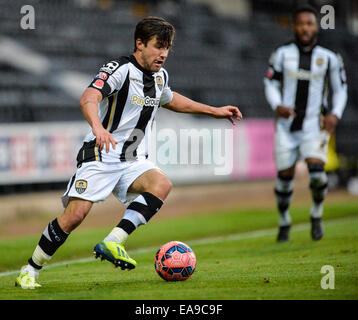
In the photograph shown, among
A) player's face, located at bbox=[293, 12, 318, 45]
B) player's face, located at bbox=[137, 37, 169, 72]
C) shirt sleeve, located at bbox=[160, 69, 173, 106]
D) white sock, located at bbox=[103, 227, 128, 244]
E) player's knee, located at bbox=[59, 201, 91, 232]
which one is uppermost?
player's face, located at bbox=[293, 12, 318, 45]

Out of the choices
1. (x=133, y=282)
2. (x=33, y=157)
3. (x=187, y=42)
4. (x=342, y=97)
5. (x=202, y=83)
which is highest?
(x=187, y=42)

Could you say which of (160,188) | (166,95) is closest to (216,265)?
(160,188)

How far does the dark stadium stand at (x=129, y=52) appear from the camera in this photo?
50.9ft

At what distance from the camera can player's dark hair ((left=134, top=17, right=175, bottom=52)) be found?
5.41 m

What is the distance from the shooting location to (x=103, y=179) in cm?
548

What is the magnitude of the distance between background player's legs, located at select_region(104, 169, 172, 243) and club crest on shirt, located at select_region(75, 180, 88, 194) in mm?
365

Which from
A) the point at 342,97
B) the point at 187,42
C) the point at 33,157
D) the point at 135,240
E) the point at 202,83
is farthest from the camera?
the point at 187,42

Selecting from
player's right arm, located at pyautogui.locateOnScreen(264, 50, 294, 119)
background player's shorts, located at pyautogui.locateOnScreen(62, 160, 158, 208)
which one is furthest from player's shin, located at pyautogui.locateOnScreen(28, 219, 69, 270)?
player's right arm, located at pyautogui.locateOnScreen(264, 50, 294, 119)

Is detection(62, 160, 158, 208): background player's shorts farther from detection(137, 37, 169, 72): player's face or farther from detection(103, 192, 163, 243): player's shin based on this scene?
detection(137, 37, 169, 72): player's face

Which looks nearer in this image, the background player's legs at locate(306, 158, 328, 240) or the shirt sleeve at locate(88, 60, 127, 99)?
the shirt sleeve at locate(88, 60, 127, 99)

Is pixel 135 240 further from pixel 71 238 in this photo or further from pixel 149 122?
pixel 149 122
